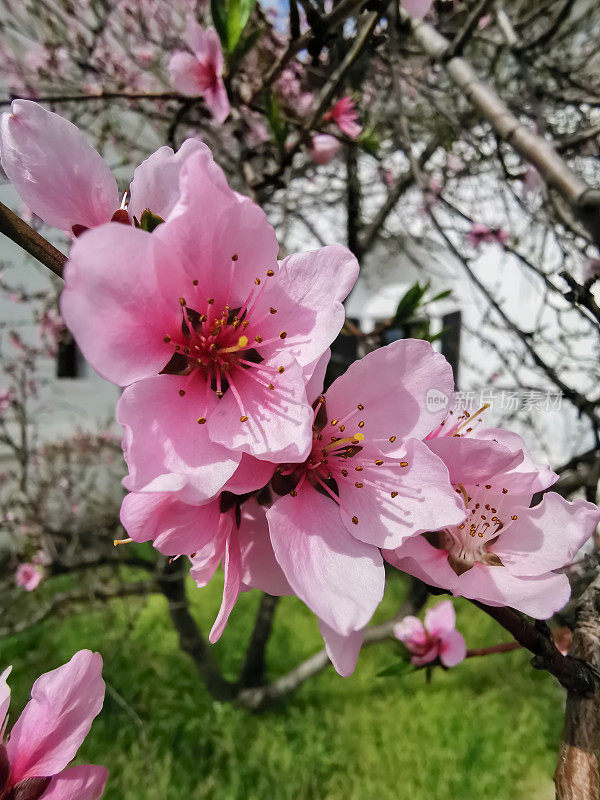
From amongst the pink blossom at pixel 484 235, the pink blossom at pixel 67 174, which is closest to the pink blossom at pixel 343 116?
the pink blossom at pixel 67 174

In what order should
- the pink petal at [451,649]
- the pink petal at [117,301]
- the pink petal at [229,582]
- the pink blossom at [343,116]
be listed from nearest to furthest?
the pink petal at [117,301]
the pink petal at [229,582]
the pink petal at [451,649]
the pink blossom at [343,116]

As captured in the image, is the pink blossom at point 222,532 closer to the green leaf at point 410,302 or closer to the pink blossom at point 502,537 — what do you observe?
the pink blossom at point 502,537

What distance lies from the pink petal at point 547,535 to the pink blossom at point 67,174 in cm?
45

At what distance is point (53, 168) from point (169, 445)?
271 millimetres

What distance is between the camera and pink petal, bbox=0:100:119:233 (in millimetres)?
427

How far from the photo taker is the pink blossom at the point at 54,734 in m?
0.50

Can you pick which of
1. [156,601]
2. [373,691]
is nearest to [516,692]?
[373,691]

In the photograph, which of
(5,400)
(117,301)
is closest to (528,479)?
(117,301)

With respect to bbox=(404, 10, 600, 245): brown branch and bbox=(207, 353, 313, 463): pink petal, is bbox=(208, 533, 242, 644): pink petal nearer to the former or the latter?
bbox=(207, 353, 313, 463): pink petal

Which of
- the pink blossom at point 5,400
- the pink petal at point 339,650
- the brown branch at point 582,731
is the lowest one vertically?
the pink blossom at point 5,400

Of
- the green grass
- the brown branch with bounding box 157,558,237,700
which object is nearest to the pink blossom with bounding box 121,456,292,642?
the brown branch with bounding box 157,558,237,700

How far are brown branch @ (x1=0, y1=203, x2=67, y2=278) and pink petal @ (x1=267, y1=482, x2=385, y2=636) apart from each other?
259 mm

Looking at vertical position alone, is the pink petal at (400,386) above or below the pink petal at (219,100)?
above

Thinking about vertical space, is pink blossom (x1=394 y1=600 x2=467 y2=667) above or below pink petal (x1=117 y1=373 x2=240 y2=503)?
below
